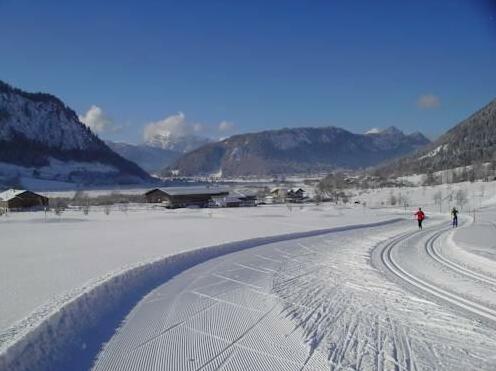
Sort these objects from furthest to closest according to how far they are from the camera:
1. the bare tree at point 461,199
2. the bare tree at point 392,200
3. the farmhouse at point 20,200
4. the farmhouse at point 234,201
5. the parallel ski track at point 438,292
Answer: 1. the bare tree at point 392,200
2. the farmhouse at point 234,201
3. the bare tree at point 461,199
4. the farmhouse at point 20,200
5. the parallel ski track at point 438,292

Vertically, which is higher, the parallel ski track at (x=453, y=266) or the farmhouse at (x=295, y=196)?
the farmhouse at (x=295, y=196)

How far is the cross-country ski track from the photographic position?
25.1 feet

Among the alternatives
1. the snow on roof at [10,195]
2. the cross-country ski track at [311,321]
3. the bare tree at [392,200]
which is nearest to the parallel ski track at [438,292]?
the cross-country ski track at [311,321]

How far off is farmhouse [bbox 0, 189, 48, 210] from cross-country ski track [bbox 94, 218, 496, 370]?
7761 centimetres

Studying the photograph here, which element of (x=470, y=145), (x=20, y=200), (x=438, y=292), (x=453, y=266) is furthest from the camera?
(x=470, y=145)

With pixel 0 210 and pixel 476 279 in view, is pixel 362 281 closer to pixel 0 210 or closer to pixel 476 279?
pixel 476 279

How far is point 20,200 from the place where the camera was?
8688 centimetres

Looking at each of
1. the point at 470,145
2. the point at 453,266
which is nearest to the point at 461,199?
the point at 470,145

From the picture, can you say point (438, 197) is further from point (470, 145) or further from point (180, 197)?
point (470, 145)

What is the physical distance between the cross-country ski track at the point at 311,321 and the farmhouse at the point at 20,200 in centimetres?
7761

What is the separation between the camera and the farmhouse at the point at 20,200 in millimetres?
85144

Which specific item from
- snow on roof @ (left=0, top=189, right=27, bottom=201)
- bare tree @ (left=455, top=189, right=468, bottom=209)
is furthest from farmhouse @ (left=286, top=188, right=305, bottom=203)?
snow on roof @ (left=0, top=189, right=27, bottom=201)

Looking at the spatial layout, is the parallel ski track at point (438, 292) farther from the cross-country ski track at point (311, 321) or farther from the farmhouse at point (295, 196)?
the farmhouse at point (295, 196)

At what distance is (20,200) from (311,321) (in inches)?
3421
